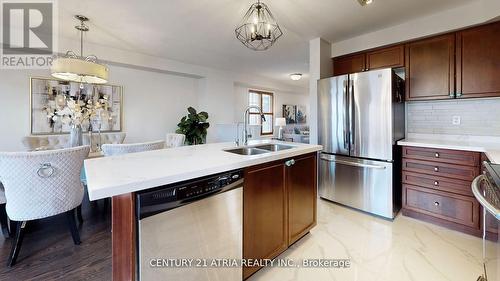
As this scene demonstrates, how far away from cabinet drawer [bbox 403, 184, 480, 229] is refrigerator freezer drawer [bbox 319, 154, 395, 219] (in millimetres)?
256

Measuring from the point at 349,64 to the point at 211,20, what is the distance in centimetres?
213

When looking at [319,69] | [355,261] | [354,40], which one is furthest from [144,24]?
[355,261]

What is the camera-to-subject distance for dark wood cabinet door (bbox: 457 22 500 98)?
234 cm

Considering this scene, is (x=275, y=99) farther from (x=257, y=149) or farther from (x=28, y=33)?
(x=28, y=33)

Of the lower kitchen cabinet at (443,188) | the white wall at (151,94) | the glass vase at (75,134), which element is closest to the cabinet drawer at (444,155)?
the lower kitchen cabinet at (443,188)

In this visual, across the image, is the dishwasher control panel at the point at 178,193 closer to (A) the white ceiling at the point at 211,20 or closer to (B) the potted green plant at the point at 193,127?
(A) the white ceiling at the point at 211,20

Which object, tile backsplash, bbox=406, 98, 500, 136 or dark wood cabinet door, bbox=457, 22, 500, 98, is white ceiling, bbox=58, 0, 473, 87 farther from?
tile backsplash, bbox=406, 98, 500, 136

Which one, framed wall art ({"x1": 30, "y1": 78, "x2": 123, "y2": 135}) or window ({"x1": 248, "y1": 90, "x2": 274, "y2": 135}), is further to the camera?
window ({"x1": 248, "y1": 90, "x2": 274, "y2": 135})

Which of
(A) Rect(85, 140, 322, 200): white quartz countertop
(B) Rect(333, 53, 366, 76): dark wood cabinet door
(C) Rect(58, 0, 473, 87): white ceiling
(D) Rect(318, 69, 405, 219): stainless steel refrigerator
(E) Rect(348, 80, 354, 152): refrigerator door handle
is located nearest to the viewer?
(A) Rect(85, 140, 322, 200): white quartz countertop

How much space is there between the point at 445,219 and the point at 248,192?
2.30 metres

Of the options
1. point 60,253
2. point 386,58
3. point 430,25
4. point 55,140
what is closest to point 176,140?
point 55,140

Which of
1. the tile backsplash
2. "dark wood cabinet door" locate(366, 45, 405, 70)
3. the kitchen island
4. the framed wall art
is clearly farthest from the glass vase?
the tile backsplash

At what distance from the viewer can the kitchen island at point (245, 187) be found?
1.03 m

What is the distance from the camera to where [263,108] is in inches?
291
